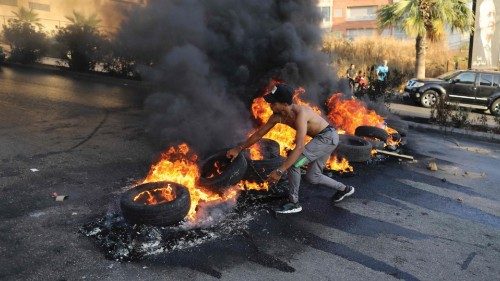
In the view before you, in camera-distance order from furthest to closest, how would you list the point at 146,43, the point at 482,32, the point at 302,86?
the point at 482,32 → the point at 302,86 → the point at 146,43

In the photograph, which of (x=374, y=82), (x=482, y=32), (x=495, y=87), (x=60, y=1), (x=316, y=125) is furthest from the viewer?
(x=482, y=32)

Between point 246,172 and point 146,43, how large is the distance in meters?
4.60

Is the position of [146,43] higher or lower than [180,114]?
higher

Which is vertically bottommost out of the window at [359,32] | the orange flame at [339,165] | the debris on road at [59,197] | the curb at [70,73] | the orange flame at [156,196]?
the orange flame at [339,165]

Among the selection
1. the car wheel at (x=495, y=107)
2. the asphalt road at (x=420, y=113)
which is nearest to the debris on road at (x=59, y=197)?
the asphalt road at (x=420, y=113)

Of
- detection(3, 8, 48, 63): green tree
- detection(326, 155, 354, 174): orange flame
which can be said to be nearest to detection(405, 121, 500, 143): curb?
detection(326, 155, 354, 174): orange flame

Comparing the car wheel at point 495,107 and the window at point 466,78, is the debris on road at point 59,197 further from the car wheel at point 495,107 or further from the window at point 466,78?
the window at point 466,78

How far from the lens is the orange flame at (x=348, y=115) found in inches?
384

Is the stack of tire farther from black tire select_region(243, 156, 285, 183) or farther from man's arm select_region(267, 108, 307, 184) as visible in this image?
man's arm select_region(267, 108, 307, 184)

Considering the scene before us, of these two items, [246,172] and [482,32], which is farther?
[482,32]

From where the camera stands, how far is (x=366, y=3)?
50.8 meters

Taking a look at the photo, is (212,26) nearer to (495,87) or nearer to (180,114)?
(180,114)

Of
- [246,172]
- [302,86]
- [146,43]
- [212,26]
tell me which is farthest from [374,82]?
[246,172]

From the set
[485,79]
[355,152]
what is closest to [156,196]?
[355,152]
